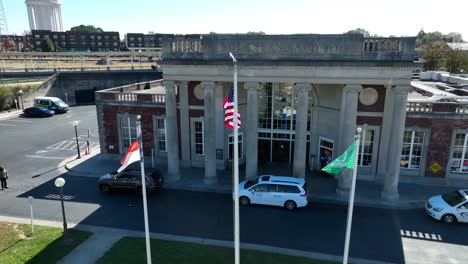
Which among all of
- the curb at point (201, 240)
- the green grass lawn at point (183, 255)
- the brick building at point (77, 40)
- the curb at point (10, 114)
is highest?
the brick building at point (77, 40)

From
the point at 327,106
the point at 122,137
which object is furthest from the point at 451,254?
the point at 122,137

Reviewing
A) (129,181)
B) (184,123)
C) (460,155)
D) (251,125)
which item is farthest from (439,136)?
(129,181)

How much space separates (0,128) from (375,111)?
37888 mm

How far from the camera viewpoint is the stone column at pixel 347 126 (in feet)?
59.6

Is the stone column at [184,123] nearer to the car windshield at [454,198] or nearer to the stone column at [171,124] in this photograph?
the stone column at [171,124]

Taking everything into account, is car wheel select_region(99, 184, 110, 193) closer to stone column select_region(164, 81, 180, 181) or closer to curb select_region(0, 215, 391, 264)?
stone column select_region(164, 81, 180, 181)

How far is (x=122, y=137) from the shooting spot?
85.3 feet

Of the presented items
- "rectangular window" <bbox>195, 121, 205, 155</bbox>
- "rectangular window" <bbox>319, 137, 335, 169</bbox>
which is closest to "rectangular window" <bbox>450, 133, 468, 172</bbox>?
"rectangular window" <bbox>319, 137, 335, 169</bbox>

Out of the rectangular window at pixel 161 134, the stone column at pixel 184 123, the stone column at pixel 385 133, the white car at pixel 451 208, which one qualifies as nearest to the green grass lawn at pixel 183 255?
the white car at pixel 451 208

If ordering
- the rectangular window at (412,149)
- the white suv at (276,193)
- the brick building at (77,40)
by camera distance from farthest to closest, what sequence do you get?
the brick building at (77,40) < the rectangular window at (412,149) < the white suv at (276,193)

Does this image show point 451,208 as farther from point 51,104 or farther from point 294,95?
point 51,104

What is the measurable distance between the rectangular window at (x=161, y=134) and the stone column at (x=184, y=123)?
1.68 m

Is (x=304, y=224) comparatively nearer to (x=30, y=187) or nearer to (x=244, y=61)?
(x=244, y=61)

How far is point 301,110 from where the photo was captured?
63.0 ft
